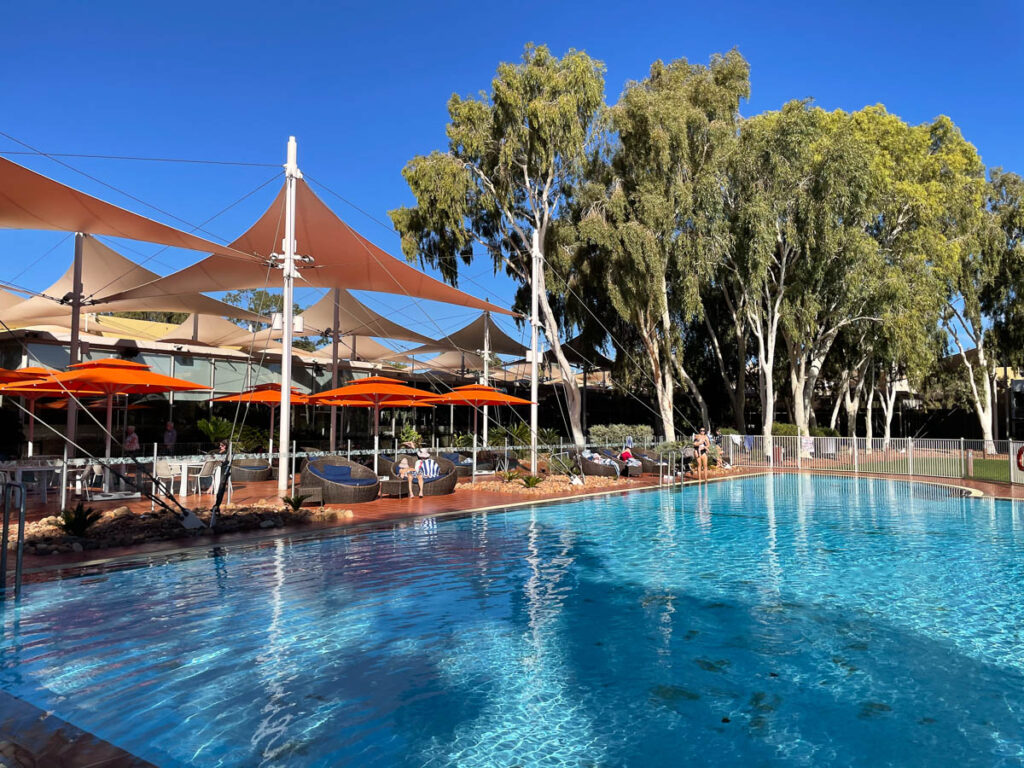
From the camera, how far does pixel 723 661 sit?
489cm

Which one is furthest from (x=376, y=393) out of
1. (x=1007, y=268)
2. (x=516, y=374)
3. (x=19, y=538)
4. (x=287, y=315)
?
(x=1007, y=268)

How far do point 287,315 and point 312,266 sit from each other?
4.70 meters

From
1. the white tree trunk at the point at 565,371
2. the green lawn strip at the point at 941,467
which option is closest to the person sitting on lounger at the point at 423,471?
the white tree trunk at the point at 565,371

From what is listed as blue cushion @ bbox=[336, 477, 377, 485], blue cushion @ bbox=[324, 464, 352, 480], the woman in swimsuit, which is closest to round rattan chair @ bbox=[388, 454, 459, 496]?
blue cushion @ bbox=[336, 477, 377, 485]

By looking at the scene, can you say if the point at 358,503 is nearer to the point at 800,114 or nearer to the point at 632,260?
the point at 632,260

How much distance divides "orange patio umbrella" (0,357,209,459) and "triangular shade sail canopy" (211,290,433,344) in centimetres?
837

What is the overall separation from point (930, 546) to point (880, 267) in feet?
54.1

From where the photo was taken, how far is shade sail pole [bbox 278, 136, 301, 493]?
37.7ft

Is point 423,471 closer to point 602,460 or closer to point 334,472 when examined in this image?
point 334,472

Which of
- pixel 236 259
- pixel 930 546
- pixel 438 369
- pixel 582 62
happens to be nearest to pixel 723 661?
pixel 930 546

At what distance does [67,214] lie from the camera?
39.6 ft

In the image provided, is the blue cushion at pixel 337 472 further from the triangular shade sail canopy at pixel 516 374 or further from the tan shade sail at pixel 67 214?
the triangular shade sail canopy at pixel 516 374

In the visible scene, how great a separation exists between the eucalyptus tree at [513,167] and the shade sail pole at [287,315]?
9.57 m

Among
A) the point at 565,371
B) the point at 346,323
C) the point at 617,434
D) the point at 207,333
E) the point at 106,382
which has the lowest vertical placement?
the point at 617,434
